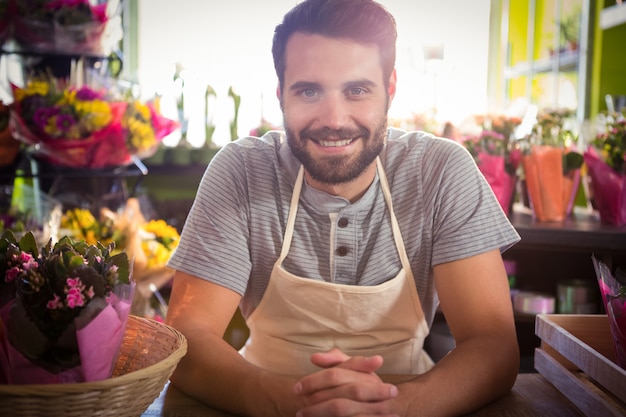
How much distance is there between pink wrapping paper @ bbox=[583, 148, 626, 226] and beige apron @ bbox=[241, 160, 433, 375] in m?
1.38

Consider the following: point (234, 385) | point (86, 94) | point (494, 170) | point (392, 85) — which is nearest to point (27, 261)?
point (234, 385)

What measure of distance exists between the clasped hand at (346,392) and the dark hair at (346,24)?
2.49ft

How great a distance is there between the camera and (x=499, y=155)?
9.54 feet

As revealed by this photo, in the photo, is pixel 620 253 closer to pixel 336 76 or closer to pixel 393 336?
pixel 393 336

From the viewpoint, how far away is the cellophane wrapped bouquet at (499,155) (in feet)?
9.38

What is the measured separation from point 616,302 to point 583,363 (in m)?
0.11

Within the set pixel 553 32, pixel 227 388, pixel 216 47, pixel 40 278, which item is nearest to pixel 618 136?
pixel 227 388

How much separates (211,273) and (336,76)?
1.68 feet

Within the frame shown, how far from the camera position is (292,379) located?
1222 mm

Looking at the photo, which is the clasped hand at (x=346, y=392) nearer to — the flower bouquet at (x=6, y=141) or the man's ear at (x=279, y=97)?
the man's ear at (x=279, y=97)

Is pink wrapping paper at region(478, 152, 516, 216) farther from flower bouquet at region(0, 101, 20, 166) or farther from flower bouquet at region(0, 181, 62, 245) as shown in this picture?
flower bouquet at region(0, 101, 20, 166)

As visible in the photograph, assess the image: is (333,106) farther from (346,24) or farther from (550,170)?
(550,170)

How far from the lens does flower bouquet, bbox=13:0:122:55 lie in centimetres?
261

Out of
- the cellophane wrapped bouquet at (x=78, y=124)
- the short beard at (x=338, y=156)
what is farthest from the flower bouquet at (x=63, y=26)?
the short beard at (x=338, y=156)
